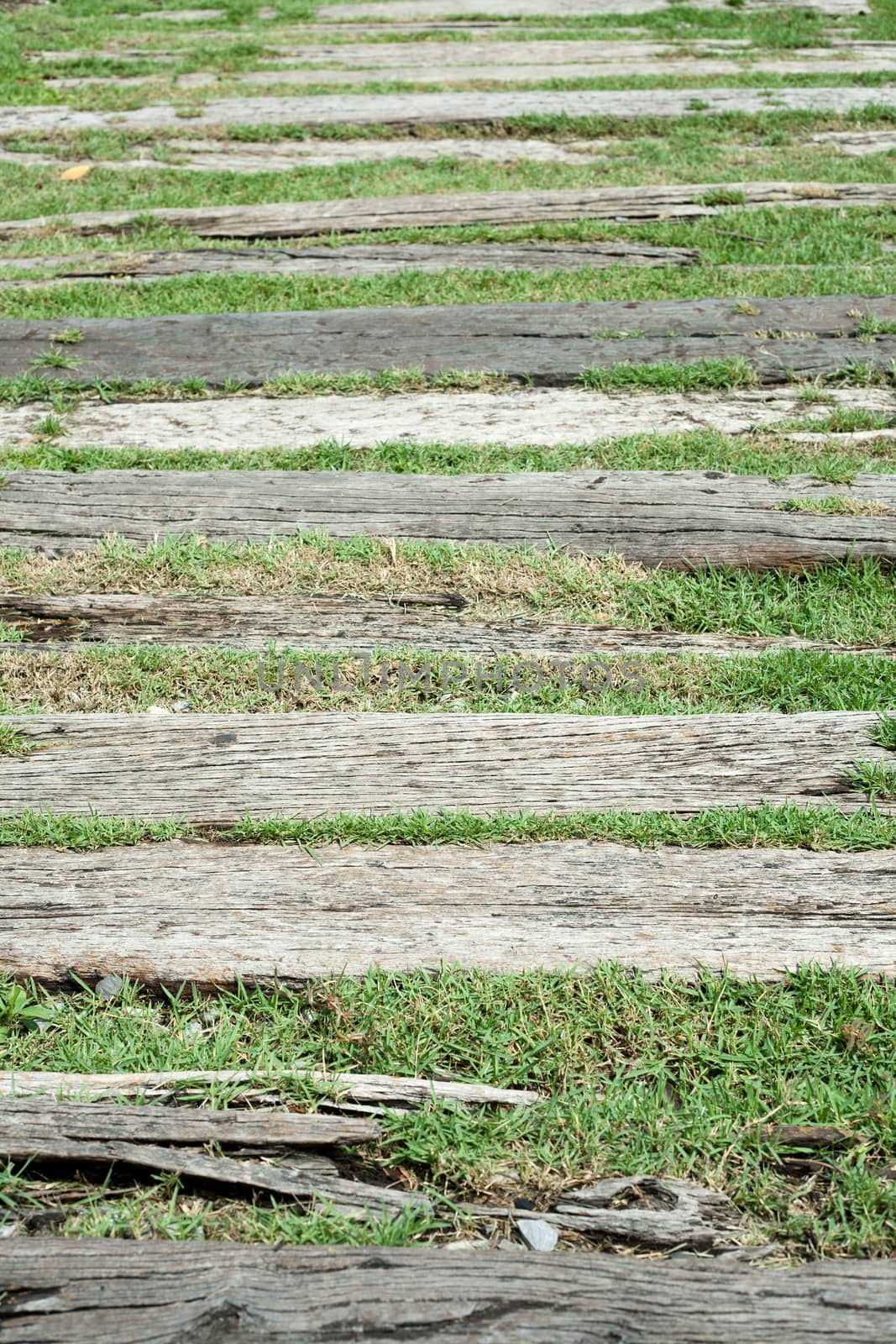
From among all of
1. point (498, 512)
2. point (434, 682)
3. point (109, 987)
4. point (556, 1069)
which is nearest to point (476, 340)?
point (498, 512)

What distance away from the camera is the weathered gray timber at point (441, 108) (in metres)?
10.9

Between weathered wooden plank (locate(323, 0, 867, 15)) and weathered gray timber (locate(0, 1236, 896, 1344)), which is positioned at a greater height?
weathered wooden plank (locate(323, 0, 867, 15))

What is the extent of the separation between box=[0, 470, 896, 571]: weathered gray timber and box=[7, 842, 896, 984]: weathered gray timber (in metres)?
1.86

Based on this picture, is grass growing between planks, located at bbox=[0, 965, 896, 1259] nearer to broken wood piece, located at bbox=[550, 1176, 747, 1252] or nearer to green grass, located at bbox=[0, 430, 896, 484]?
broken wood piece, located at bbox=[550, 1176, 747, 1252]

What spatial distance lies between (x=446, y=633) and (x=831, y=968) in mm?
2054

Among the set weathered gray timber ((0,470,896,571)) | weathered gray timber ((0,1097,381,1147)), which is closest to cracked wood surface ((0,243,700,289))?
weathered gray timber ((0,470,896,571))

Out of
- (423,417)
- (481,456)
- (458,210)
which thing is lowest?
(481,456)

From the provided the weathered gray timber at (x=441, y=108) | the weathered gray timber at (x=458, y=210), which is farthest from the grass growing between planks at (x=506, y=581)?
the weathered gray timber at (x=441, y=108)

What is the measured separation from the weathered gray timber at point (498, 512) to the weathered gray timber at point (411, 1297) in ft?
10.5

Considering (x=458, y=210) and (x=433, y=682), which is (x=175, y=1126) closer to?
(x=433, y=682)

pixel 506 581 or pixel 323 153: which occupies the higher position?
pixel 323 153

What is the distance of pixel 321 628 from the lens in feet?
15.1

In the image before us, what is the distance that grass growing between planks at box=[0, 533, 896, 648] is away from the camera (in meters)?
4.68

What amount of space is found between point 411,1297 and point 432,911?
1.19m
